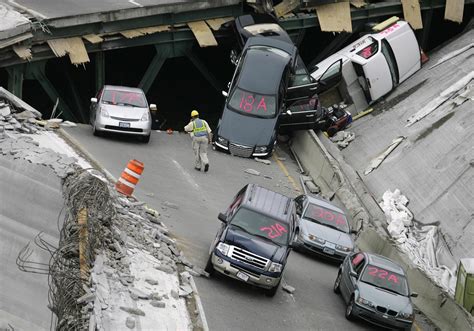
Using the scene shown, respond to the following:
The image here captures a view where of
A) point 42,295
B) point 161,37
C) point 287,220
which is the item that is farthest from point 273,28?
point 42,295

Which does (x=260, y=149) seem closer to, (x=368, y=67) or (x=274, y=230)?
(x=368, y=67)

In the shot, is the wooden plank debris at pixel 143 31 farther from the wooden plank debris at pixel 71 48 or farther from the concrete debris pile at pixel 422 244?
the concrete debris pile at pixel 422 244

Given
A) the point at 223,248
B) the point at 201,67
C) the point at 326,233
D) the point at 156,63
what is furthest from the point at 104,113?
the point at 223,248

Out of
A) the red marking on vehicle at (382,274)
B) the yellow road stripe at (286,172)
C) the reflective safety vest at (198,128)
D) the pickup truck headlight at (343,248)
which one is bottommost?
the yellow road stripe at (286,172)

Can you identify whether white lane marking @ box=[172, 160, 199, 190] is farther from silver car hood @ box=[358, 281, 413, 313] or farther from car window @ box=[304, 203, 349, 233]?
silver car hood @ box=[358, 281, 413, 313]

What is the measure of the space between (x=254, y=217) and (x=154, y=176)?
6296mm

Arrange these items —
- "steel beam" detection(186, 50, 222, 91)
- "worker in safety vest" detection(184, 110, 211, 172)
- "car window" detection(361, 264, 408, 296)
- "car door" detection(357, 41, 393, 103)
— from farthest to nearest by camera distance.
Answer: "car door" detection(357, 41, 393, 103) → "steel beam" detection(186, 50, 222, 91) → "worker in safety vest" detection(184, 110, 211, 172) → "car window" detection(361, 264, 408, 296)

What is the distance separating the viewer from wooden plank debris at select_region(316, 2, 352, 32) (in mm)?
36812

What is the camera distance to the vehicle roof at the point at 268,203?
19766mm

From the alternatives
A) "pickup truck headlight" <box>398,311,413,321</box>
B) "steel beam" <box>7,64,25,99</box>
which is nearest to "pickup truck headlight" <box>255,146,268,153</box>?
"steel beam" <box>7,64,25,99</box>

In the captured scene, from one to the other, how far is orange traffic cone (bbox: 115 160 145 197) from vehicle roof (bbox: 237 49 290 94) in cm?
964

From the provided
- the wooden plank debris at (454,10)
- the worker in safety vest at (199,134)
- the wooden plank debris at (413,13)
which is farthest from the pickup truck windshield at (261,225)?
the wooden plank debris at (454,10)

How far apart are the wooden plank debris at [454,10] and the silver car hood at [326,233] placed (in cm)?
1920

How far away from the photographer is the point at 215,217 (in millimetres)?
23375
